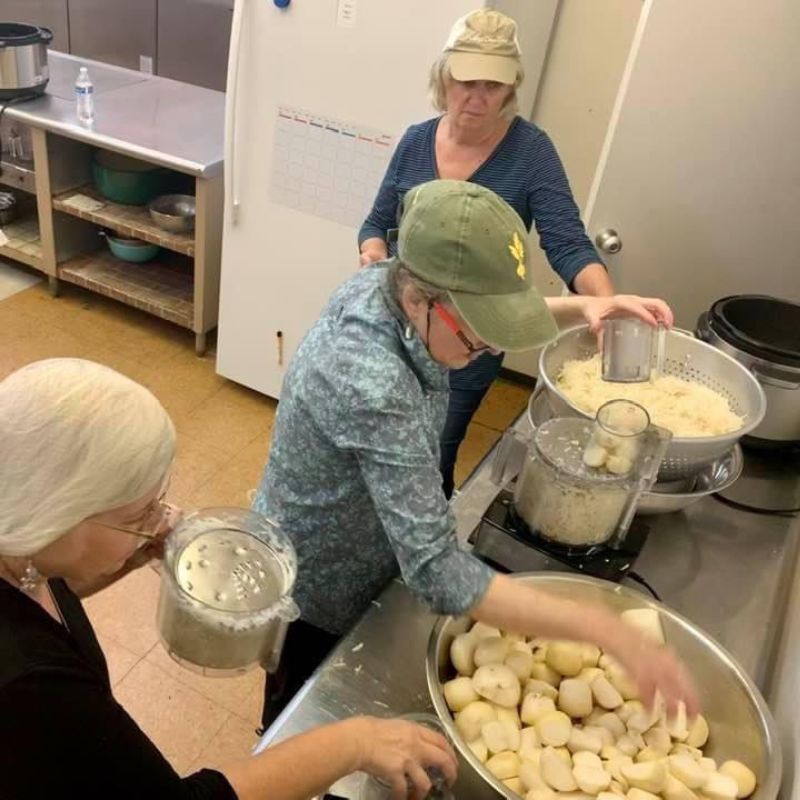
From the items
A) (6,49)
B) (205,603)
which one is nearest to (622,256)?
(205,603)

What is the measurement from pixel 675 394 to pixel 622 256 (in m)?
0.81


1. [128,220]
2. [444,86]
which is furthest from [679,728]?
[128,220]

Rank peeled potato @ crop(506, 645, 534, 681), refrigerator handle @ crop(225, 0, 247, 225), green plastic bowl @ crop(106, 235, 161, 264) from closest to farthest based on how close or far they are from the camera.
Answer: peeled potato @ crop(506, 645, 534, 681), refrigerator handle @ crop(225, 0, 247, 225), green plastic bowl @ crop(106, 235, 161, 264)

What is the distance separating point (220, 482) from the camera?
8.58ft

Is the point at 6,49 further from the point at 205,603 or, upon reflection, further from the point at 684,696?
the point at 684,696

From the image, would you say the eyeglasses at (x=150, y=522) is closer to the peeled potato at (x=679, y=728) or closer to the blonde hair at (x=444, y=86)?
the peeled potato at (x=679, y=728)

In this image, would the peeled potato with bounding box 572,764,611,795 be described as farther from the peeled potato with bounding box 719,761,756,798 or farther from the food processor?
the food processor

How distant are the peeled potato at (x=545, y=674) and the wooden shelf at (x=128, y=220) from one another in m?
2.35

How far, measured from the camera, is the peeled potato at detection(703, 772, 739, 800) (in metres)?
0.91

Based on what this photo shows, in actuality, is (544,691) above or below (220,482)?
above

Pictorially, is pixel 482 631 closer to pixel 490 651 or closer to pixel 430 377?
pixel 490 651

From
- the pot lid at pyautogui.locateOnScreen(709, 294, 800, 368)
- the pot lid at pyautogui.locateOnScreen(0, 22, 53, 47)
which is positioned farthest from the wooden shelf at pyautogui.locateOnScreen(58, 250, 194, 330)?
the pot lid at pyautogui.locateOnScreen(709, 294, 800, 368)

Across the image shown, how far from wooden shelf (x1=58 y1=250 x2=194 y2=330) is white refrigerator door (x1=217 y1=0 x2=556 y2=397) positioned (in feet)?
1.10

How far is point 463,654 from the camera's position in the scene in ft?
3.34
